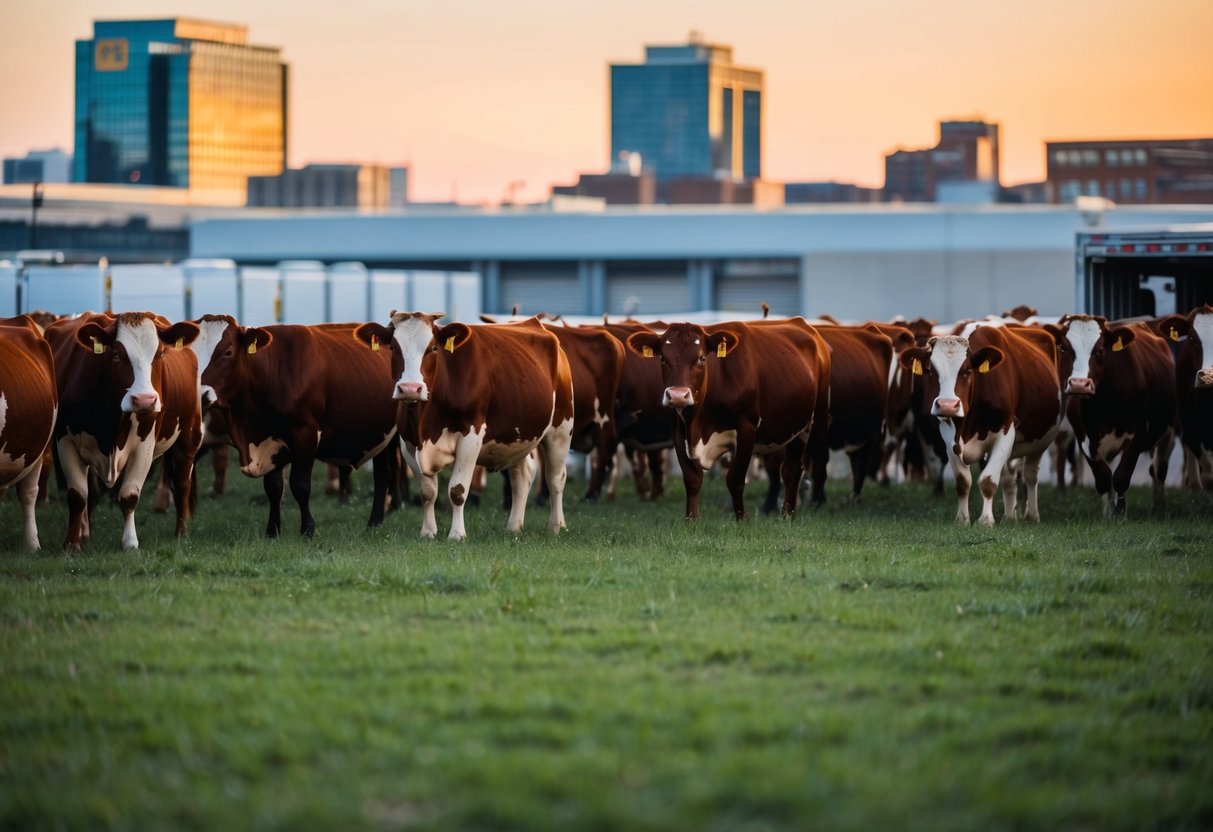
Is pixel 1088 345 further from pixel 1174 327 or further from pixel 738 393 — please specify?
pixel 738 393

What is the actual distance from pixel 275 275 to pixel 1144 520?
23.2m

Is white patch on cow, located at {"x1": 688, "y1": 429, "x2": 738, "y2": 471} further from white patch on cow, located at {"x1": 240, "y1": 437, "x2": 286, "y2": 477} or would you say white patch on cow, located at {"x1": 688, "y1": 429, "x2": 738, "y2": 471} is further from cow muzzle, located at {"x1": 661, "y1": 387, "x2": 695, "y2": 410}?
white patch on cow, located at {"x1": 240, "y1": 437, "x2": 286, "y2": 477}

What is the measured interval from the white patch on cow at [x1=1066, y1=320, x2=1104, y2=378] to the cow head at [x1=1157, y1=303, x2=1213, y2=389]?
100 centimetres

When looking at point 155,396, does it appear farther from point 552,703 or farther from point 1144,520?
point 1144,520

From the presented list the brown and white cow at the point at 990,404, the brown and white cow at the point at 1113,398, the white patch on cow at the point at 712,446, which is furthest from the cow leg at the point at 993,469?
the white patch on cow at the point at 712,446

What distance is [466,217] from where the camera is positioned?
75.1 meters

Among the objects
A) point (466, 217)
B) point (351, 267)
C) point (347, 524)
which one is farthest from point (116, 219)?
point (347, 524)

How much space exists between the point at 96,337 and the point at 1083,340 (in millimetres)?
9003

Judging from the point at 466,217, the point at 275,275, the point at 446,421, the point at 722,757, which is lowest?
the point at 722,757

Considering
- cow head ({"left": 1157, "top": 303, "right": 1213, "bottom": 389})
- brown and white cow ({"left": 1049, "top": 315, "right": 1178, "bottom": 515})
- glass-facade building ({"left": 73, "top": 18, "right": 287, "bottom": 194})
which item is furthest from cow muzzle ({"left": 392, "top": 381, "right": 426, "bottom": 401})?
glass-facade building ({"left": 73, "top": 18, "right": 287, "bottom": 194})

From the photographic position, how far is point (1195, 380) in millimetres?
17094

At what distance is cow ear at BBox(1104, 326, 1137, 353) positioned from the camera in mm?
17094

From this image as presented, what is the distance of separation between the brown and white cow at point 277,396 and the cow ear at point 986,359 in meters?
5.54

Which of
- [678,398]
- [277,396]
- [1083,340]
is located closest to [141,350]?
[277,396]
